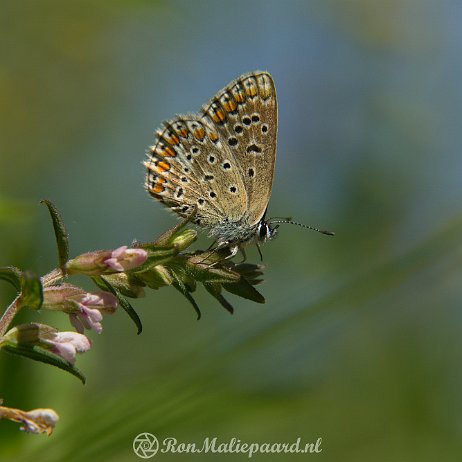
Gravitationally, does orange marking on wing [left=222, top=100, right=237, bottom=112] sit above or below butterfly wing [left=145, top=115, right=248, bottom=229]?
above

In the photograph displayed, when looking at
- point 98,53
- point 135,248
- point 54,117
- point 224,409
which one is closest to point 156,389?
point 224,409

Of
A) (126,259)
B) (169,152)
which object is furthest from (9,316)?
(169,152)

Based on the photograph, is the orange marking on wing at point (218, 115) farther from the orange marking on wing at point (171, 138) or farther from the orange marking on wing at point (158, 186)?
the orange marking on wing at point (158, 186)

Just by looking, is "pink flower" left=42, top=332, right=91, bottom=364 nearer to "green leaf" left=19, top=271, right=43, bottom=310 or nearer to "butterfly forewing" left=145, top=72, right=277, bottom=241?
"green leaf" left=19, top=271, right=43, bottom=310

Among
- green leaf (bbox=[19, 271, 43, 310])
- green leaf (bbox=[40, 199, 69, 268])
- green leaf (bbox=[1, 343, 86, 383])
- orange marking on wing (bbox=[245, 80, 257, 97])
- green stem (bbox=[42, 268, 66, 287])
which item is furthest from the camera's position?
orange marking on wing (bbox=[245, 80, 257, 97])

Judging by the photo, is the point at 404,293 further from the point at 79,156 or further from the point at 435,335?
the point at 79,156

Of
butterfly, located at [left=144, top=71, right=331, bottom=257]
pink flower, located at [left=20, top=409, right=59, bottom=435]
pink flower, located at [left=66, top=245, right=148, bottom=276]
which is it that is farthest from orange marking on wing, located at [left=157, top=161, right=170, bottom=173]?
pink flower, located at [left=20, top=409, right=59, bottom=435]
